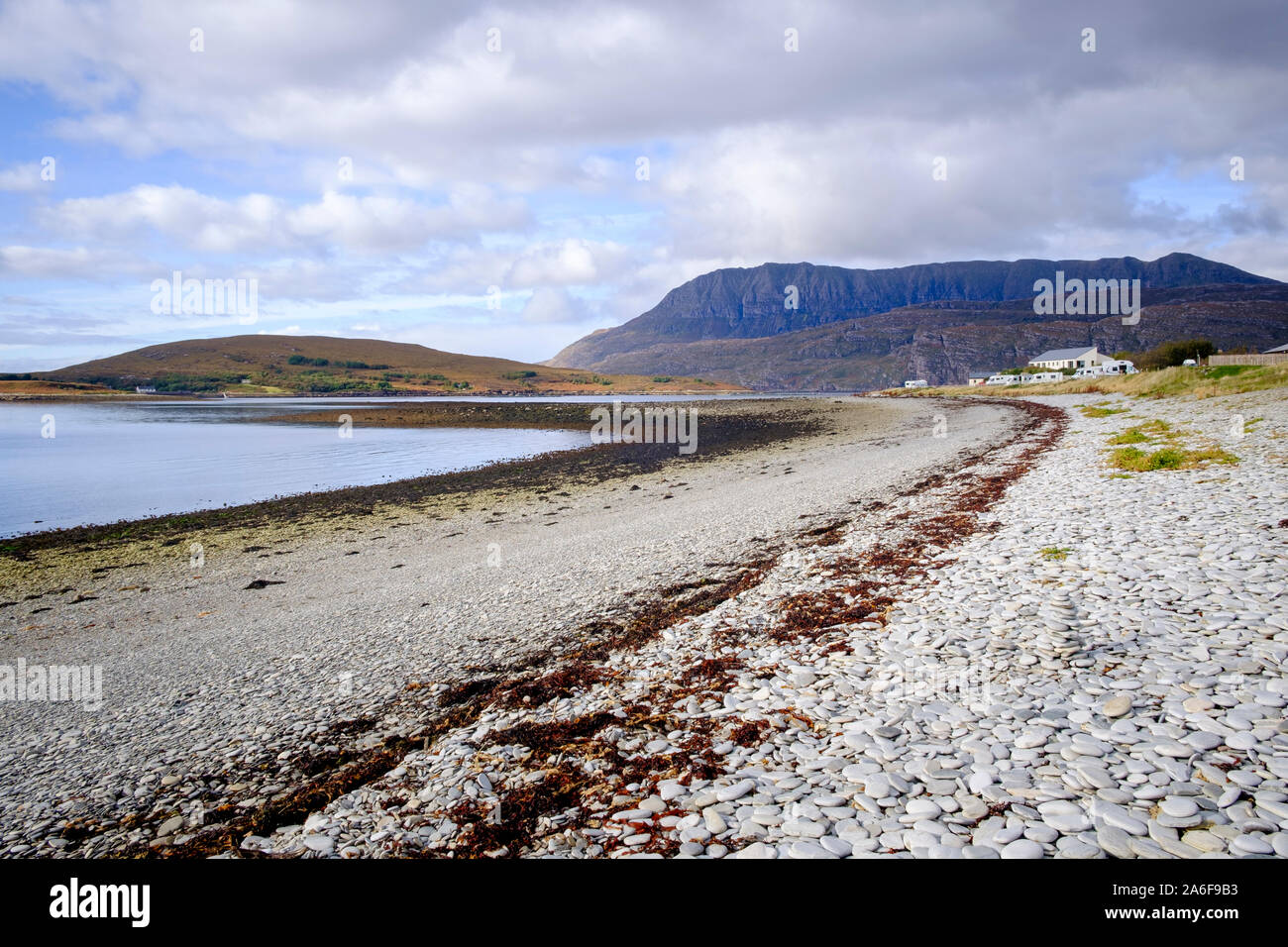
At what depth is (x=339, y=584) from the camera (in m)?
15.1

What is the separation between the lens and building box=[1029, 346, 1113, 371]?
128475 mm

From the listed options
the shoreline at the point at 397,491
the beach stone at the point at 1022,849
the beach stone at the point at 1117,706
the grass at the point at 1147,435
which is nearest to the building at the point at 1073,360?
the shoreline at the point at 397,491

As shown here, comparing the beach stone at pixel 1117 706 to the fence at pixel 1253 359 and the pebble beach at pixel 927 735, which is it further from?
the fence at pixel 1253 359

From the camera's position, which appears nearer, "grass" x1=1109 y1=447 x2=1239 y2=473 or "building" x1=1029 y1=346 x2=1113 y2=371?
"grass" x1=1109 y1=447 x2=1239 y2=473

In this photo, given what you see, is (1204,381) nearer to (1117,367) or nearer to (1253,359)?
(1253,359)

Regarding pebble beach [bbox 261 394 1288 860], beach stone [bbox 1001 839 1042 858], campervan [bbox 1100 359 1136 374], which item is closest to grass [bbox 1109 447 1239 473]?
pebble beach [bbox 261 394 1288 860]

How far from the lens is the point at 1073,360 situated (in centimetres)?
13800

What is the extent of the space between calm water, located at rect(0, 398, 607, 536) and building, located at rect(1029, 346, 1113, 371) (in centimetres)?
11748

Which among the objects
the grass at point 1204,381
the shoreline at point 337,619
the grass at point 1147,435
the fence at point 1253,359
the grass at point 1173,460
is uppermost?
the fence at point 1253,359

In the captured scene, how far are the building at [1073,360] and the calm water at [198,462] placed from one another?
117m

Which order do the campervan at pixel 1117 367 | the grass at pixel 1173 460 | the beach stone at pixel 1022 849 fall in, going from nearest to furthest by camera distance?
the beach stone at pixel 1022 849 → the grass at pixel 1173 460 → the campervan at pixel 1117 367

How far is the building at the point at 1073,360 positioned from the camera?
128 metres

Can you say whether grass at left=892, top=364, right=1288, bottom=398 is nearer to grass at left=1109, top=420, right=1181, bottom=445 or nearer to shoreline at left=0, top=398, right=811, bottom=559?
grass at left=1109, top=420, right=1181, bottom=445
